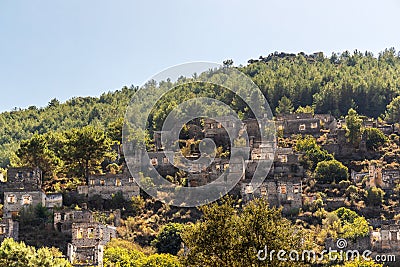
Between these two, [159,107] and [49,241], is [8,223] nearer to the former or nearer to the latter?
[49,241]

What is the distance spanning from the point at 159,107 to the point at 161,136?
12043 mm

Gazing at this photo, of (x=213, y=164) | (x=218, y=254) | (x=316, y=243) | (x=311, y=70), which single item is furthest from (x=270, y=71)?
(x=218, y=254)

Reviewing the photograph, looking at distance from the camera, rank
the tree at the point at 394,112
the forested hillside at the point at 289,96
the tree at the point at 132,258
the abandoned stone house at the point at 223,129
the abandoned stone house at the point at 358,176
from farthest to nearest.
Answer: the forested hillside at the point at 289,96
the tree at the point at 394,112
the abandoned stone house at the point at 223,129
the abandoned stone house at the point at 358,176
the tree at the point at 132,258

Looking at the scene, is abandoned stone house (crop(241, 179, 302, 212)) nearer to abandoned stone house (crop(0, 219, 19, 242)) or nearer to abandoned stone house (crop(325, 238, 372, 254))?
abandoned stone house (crop(325, 238, 372, 254))

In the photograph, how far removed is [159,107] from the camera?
8350 cm

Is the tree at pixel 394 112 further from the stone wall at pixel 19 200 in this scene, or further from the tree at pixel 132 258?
the stone wall at pixel 19 200

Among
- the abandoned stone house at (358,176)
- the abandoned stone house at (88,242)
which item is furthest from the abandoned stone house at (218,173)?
the abandoned stone house at (88,242)

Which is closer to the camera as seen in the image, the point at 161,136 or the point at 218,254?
the point at 218,254

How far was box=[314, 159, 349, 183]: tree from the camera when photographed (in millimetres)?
61156

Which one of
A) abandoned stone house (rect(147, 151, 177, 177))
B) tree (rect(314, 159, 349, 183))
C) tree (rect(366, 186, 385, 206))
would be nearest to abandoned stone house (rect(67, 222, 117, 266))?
abandoned stone house (rect(147, 151, 177, 177))

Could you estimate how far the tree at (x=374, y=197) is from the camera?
56781 mm

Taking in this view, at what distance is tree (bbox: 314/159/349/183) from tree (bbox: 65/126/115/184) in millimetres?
16627

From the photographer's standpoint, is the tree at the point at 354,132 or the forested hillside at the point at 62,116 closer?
the tree at the point at 354,132

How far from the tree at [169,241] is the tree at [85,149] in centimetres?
968
